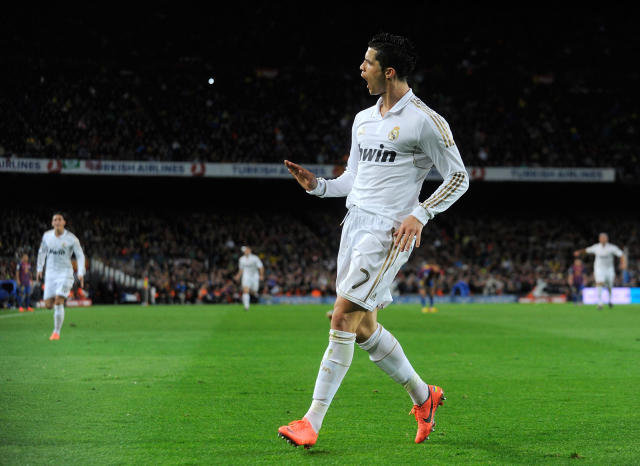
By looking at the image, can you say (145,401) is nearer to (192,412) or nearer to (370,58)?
(192,412)

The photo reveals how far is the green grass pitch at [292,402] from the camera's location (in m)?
4.87

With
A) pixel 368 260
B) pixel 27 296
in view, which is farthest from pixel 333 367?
pixel 27 296

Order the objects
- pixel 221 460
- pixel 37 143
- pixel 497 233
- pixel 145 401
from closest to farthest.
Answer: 1. pixel 221 460
2. pixel 145 401
3. pixel 37 143
4. pixel 497 233

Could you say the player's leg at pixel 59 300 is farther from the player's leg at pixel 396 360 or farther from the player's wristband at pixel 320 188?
the player's leg at pixel 396 360

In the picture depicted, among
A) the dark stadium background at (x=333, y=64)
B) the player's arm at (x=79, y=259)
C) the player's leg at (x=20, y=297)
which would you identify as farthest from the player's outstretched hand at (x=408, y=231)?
the dark stadium background at (x=333, y=64)

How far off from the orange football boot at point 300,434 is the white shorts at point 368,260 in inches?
32.8

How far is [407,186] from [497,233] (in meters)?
38.9

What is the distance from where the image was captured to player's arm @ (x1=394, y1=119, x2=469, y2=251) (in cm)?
500

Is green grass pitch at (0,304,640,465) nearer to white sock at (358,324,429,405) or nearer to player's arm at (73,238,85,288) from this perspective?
white sock at (358,324,429,405)

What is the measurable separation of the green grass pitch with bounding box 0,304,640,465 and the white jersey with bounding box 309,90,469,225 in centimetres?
156

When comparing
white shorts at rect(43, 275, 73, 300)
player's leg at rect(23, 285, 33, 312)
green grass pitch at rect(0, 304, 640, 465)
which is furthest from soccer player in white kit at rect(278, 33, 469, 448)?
player's leg at rect(23, 285, 33, 312)

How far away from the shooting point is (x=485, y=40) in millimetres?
46875

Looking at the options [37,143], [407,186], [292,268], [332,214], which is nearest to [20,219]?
[37,143]

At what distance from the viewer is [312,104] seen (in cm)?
4378
